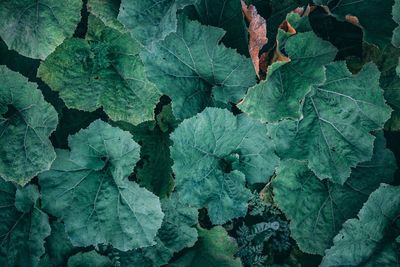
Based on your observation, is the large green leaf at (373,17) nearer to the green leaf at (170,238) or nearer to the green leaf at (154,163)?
the green leaf at (154,163)

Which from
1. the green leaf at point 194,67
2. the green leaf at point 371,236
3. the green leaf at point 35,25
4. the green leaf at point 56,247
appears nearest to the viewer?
the green leaf at point 35,25

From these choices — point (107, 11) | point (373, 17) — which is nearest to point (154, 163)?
point (107, 11)

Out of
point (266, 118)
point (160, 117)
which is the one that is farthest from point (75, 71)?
point (266, 118)

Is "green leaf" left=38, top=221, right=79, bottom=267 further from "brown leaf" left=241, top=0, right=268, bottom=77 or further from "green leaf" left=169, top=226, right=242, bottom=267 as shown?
"brown leaf" left=241, top=0, right=268, bottom=77

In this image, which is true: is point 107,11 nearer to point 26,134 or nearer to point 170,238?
point 26,134

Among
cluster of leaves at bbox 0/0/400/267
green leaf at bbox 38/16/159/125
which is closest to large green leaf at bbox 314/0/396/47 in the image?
cluster of leaves at bbox 0/0/400/267

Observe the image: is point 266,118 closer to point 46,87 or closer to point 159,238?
point 159,238

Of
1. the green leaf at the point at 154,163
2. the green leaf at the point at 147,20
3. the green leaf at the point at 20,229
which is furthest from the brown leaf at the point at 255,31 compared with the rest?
the green leaf at the point at 20,229
